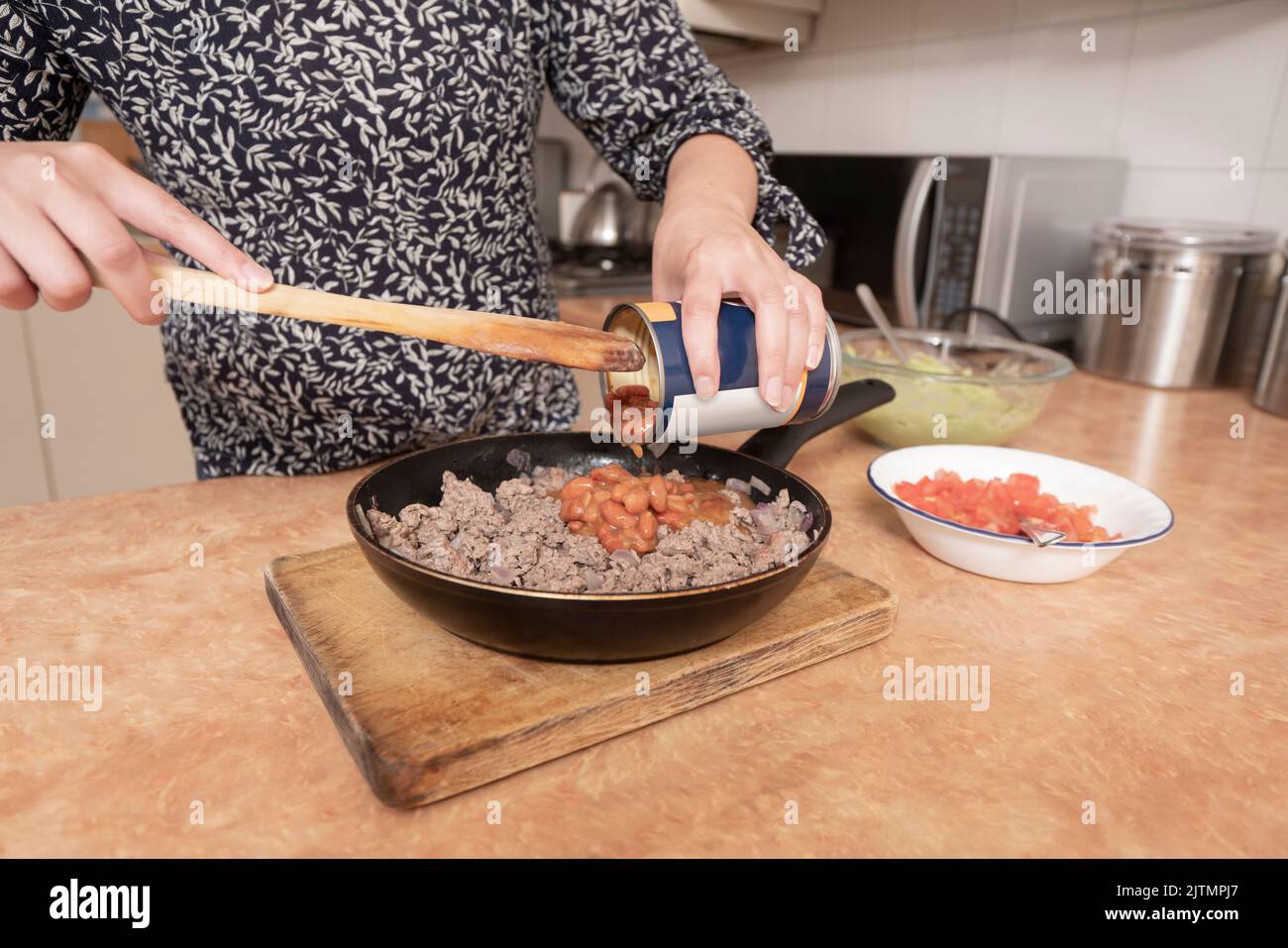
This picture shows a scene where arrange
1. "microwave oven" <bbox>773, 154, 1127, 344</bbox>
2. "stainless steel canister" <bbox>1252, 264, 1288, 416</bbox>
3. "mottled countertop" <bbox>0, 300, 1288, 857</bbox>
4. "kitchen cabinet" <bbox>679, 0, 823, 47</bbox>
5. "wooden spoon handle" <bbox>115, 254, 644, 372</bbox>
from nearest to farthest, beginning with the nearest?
"mottled countertop" <bbox>0, 300, 1288, 857</bbox>
"wooden spoon handle" <bbox>115, 254, 644, 372</bbox>
"stainless steel canister" <bbox>1252, 264, 1288, 416</bbox>
"microwave oven" <bbox>773, 154, 1127, 344</bbox>
"kitchen cabinet" <bbox>679, 0, 823, 47</bbox>

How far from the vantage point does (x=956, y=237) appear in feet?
6.39

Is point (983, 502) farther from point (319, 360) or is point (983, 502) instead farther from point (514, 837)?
point (319, 360)

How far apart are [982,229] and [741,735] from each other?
1561 millimetres

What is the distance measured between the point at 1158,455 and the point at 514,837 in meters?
1.20

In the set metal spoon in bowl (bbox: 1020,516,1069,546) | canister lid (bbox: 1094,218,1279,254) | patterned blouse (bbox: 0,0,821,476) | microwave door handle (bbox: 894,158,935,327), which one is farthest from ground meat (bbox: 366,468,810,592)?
microwave door handle (bbox: 894,158,935,327)

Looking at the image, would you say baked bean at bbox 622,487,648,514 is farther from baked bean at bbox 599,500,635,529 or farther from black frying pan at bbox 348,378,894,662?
black frying pan at bbox 348,378,894,662

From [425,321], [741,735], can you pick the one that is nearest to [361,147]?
[425,321]

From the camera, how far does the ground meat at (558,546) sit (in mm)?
740

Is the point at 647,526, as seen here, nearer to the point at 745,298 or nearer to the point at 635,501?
the point at 635,501

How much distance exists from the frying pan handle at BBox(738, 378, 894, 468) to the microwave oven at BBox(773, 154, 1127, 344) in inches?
33.3

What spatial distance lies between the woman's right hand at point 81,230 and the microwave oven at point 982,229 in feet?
5.16

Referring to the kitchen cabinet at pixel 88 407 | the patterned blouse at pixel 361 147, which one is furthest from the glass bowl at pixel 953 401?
the kitchen cabinet at pixel 88 407

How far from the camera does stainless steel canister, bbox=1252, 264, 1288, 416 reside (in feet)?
5.03

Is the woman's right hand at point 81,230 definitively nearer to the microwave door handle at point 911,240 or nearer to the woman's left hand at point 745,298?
the woman's left hand at point 745,298
